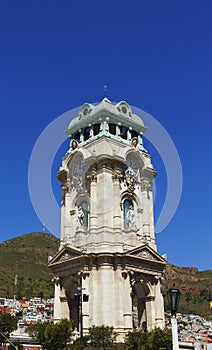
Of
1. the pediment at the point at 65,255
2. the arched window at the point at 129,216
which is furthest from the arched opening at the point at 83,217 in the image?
the arched window at the point at 129,216

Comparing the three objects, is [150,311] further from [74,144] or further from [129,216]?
[74,144]

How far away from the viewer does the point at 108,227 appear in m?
44.6

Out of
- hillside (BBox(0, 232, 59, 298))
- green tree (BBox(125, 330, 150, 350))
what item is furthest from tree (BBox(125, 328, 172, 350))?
hillside (BBox(0, 232, 59, 298))

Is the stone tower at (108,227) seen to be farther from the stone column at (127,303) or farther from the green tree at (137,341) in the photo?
the green tree at (137,341)

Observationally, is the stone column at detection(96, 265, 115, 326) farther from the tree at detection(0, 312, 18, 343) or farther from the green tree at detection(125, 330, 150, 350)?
the tree at detection(0, 312, 18, 343)

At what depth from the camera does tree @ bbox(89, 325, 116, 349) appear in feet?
124

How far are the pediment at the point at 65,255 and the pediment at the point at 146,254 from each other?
5153 millimetres

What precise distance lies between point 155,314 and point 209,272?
525 ft

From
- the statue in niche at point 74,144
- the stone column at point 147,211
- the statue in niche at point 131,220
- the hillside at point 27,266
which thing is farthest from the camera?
the hillside at point 27,266

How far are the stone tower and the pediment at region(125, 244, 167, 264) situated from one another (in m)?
0.10

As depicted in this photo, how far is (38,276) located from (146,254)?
11430 centimetres

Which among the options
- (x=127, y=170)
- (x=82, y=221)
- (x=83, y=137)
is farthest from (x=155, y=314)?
(x=83, y=137)

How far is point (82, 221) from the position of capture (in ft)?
157

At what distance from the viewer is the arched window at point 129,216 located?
46.9m
